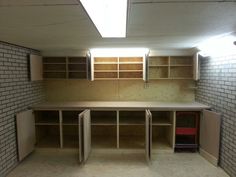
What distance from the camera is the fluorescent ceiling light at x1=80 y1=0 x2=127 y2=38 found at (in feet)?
4.97

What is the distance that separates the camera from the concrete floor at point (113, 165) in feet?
9.69

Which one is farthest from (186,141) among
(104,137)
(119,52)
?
(119,52)

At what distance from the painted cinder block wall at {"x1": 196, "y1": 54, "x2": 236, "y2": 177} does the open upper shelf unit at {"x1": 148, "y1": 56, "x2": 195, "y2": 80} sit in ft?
2.31

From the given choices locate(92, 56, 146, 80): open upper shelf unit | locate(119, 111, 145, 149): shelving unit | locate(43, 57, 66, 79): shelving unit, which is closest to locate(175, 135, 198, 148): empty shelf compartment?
locate(119, 111, 145, 149): shelving unit

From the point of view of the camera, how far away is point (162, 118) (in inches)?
165

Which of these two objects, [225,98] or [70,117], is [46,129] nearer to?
Answer: [70,117]

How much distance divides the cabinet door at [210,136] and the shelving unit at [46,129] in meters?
2.78

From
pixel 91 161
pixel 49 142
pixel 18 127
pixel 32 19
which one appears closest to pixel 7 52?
pixel 18 127

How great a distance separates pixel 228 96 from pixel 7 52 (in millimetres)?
3488

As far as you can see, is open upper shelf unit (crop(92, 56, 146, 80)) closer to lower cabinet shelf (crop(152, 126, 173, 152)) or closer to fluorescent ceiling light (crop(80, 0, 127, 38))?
lower cabinet shelf (crop(152, 126, 173, 152))

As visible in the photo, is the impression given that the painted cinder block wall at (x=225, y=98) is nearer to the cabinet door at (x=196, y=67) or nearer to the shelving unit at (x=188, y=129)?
the cabinet door at (x=196, y=67)

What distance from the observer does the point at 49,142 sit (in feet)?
13.2

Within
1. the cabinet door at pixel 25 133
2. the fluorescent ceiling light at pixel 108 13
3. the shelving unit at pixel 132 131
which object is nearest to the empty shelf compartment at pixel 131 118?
the shelving unit at pixel 132 131

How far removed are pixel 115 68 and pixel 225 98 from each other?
228cm
